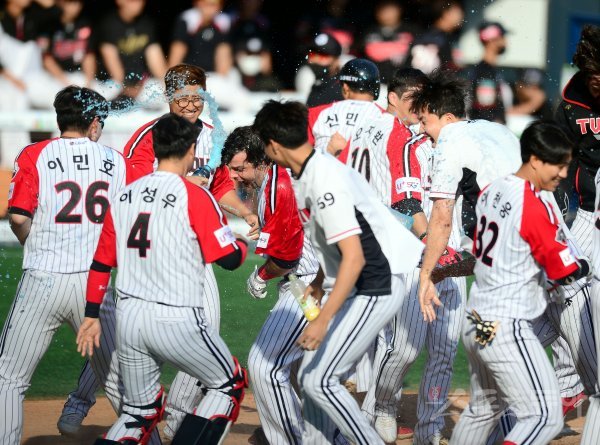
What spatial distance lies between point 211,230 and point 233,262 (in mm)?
195

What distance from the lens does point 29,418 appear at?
21.6 ft

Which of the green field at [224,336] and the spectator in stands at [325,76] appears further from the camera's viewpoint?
the spectator in stands at [325,76]

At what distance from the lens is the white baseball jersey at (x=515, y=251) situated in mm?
4645

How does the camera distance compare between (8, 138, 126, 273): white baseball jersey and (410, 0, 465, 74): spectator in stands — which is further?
(410, 0, 465, 74): spectator in stands

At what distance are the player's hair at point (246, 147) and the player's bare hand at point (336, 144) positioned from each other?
2.06 feet

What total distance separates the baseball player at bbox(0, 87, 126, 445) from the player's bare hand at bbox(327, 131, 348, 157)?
167 cm

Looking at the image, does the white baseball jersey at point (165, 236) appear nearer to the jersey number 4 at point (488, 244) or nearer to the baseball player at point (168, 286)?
the baseball player at point (168, 286)

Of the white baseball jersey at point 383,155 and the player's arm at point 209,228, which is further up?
the white baseball jersey at point 383,155

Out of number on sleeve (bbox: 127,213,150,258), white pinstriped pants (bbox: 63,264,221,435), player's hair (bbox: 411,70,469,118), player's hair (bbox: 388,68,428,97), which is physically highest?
player's hair (bbox: 388,68,428,97)

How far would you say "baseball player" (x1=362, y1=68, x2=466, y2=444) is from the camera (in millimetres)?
6164

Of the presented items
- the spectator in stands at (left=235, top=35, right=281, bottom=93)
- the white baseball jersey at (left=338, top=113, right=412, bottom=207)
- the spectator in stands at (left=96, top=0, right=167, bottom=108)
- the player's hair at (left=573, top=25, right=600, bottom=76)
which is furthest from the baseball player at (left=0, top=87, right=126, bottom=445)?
the spectator in stands at (left=235, top=35, right=281, bottom=93)

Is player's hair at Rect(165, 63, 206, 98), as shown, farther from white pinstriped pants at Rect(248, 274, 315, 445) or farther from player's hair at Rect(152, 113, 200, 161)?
white pinstriped pants at Rect(248, 274, 315, 445)

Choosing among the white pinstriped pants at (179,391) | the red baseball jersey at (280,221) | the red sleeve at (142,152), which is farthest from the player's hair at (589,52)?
the red sleeve at (142,152)

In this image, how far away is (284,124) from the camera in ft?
15.8
